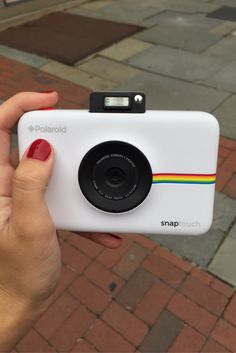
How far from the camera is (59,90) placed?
5660 millimetres

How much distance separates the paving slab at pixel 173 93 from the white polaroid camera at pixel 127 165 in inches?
139

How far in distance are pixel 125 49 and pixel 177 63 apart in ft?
3.05

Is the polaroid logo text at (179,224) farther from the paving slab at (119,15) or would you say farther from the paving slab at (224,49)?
the paving slab at (119,15)

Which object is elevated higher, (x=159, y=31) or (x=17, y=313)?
(x=17, y=313)

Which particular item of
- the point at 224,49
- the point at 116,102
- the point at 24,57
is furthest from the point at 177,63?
the point at 116,102

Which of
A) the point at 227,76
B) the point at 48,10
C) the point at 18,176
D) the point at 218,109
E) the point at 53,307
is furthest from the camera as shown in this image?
the point at 48,10

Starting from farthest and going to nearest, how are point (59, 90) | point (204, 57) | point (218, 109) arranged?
1. point (204, 57)
2. point (59, 90)
3. point (218, 109)

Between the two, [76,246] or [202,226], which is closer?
[202,226]

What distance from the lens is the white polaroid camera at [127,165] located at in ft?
5.94

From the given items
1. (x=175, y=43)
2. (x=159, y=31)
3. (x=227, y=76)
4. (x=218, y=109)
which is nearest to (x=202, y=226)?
(x=218, y=109)

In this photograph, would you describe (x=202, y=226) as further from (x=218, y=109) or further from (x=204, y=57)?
(x=204, y=57)

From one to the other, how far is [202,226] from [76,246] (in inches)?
67.2

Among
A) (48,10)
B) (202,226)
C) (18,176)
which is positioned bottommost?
(48,10)

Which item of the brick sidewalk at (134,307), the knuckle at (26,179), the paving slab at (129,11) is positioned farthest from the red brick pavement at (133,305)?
the paving slab at (129,11)
